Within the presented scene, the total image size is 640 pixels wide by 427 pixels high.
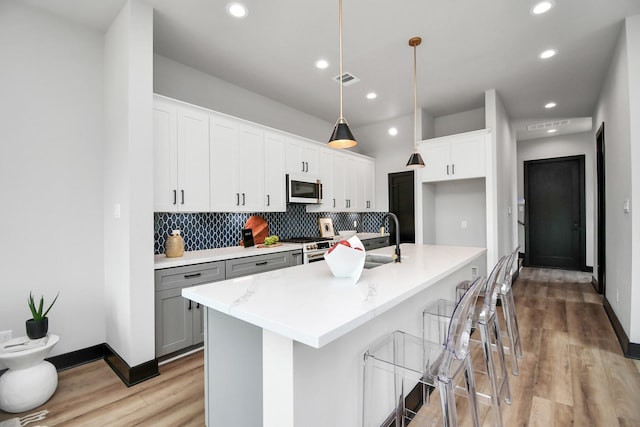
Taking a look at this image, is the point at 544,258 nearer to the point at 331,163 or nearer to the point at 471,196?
the point at 471,196

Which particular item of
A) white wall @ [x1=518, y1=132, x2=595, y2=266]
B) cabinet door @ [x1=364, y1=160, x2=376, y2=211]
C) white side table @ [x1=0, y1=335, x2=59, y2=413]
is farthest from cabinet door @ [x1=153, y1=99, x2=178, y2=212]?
white wall @ [x1=518, y1=132, x2=595, y2=266]

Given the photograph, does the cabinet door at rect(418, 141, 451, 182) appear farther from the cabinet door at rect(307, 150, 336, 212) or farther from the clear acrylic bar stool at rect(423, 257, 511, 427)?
the clear acrylic bar stool at rect(423, 257, 511, 427)

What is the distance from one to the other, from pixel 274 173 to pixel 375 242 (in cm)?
221

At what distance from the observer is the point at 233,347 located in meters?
1.61

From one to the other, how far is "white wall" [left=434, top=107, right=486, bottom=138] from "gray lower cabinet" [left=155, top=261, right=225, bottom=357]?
4.45 m

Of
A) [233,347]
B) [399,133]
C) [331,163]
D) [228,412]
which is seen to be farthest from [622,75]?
[228,412]

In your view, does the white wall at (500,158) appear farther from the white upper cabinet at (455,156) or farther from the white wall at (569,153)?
the white wall at (569,153)

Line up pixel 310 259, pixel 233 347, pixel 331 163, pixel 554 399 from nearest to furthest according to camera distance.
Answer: pixel 233 347 < pixel 554 399 < pixel 310 259 < pixel 331 163

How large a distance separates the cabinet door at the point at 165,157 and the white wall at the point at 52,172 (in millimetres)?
539

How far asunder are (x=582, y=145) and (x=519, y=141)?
1.14 meters

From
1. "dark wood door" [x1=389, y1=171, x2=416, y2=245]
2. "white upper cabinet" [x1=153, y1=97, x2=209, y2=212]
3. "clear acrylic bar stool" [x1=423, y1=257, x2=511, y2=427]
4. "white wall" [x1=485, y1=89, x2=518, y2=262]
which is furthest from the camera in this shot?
"dark wood door" [x1=389, y1=171, x2=416, y2=245]

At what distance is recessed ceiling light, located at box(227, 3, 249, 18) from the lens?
8.04 ft

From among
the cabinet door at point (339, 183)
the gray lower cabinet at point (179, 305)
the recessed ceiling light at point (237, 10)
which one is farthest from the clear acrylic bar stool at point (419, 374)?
the cabinet door at point (339, 183)

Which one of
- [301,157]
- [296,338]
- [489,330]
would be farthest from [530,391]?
[301,157]
